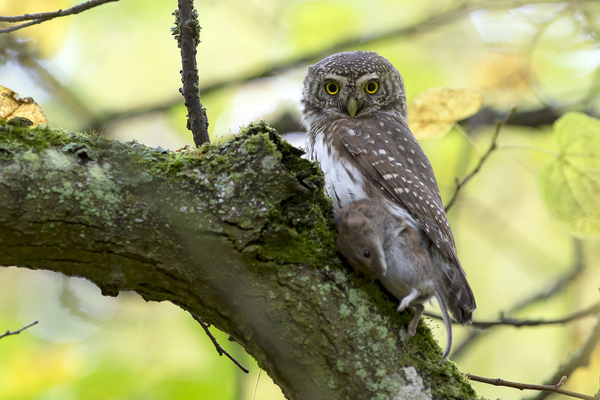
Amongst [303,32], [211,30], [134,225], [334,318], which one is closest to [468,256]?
[303,32]

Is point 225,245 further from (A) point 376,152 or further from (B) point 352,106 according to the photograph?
(B) point 352,106

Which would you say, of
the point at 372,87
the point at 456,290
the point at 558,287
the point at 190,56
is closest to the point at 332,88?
the point at 372,87

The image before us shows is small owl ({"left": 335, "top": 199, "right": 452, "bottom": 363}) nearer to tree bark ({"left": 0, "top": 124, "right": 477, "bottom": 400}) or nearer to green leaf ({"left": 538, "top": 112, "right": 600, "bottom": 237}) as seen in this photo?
tree bark ({"left": 0, "top": 124, "right": 477, "bottom": 400})

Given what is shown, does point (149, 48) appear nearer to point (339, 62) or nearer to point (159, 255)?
point (339, 62)

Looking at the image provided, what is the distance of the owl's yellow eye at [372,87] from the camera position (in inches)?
181

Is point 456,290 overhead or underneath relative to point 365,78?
underneath

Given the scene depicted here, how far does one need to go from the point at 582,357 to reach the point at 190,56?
327cm

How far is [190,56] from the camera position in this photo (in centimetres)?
284

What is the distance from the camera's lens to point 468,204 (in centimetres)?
708

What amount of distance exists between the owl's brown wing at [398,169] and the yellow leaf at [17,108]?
1.97 metres

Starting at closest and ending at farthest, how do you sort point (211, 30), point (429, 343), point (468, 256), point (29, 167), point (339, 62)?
point (29, 167) < point (429, 343) < point (339, 62) < point (211, 30) < point (468, 256)

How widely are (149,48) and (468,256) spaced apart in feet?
16.8

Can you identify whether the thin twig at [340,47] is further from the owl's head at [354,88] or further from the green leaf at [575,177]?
the green leaf at [575,177]

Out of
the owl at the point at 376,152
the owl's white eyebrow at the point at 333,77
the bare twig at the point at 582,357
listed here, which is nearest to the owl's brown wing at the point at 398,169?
the owl at the point at 376,152
